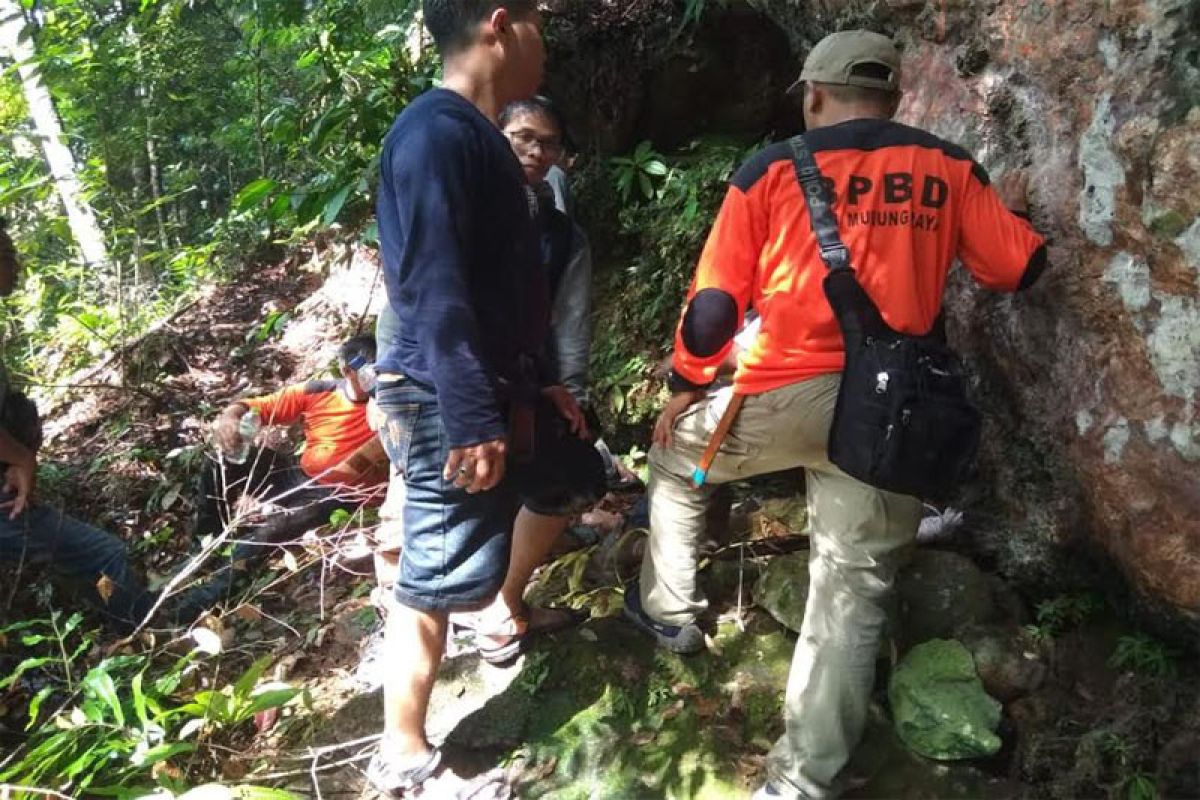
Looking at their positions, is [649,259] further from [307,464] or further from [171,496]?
[171,496]

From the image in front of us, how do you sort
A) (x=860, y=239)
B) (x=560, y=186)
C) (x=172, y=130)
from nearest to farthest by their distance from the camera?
1. (x=860, y=239)
2. (x=560, y=186)
3. (x=172, y=130)

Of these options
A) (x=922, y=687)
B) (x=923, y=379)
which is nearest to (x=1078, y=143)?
(x=923, y=379)

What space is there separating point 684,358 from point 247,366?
6.17 m

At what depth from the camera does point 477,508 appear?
8.89 feet

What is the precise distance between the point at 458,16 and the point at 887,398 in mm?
1824

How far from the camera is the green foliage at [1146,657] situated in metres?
2.86

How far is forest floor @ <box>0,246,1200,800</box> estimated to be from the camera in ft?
9.32

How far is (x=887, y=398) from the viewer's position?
8.04 feet

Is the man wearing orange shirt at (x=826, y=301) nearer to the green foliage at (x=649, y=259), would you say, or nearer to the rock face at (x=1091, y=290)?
the rock face at (x=1091, y=290)

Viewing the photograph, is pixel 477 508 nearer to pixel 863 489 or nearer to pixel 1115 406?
pixel 863 489

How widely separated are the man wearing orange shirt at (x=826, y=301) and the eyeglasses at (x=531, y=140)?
47.4 inches

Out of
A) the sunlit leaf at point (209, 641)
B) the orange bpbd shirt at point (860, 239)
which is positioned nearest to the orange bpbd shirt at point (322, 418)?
the sunlit leaf at point (209, 641)

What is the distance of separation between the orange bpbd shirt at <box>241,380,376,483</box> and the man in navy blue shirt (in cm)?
202

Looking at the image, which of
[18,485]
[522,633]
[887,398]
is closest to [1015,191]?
[887,398]
